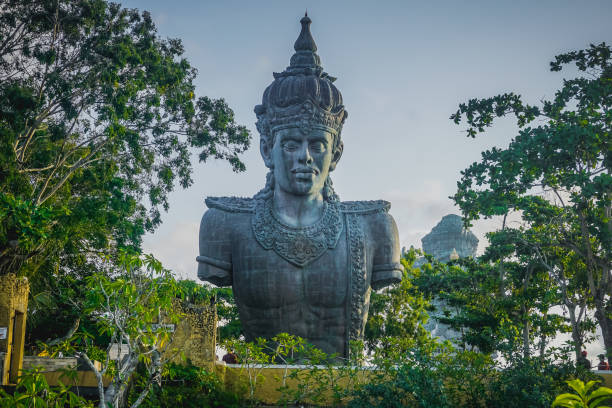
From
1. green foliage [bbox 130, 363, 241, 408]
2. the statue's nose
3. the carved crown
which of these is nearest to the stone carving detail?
the statue's nose

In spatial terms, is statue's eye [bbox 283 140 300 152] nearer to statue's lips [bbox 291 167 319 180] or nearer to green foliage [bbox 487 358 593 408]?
A: statue's lips [bbox 291 167 319 180]

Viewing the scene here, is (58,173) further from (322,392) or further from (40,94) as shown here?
(322,392)

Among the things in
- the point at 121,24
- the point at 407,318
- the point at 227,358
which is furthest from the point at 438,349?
the point at 121,24

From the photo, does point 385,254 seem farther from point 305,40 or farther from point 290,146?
point 305,40

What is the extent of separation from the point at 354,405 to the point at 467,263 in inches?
520

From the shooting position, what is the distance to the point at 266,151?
9000mm

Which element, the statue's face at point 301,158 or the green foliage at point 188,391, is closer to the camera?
the green foliage at point 188,391

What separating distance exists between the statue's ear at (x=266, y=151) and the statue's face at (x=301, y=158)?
1.02ft

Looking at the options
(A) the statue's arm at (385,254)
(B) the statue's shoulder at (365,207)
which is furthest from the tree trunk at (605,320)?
(B) the statue's shoulder at (365,207)

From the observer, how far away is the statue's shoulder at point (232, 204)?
8.80 m

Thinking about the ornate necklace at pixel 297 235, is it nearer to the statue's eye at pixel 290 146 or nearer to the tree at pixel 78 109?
the statue's eye at pixel 290 146

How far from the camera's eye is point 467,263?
18.8 metres

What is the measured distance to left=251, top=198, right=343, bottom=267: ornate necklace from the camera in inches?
328

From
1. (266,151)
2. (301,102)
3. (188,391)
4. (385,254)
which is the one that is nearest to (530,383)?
(385,254)
